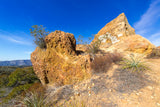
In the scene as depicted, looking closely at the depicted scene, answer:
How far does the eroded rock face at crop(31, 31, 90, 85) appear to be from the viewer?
4207 millimetres

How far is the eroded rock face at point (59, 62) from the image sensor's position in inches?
166

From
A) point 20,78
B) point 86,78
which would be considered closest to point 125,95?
point 86,78

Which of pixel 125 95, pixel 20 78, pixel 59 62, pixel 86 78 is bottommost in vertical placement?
pixel 20 78

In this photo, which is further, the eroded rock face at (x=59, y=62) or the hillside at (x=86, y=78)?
the eroded rock face at (x=59, y=62)

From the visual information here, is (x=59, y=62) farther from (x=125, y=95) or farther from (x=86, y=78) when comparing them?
(x=125, y=95)

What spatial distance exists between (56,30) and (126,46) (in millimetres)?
8822

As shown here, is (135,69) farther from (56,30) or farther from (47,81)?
(47,81)

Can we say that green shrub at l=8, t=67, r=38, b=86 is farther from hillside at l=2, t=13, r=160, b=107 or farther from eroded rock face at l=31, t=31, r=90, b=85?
eroded rock face at l=31, t=31, r=90, b=85

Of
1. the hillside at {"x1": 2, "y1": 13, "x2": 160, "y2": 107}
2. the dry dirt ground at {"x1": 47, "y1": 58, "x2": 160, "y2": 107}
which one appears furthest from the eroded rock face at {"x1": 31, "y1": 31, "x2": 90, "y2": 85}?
the dry dirt ground at {"x1": 47, "y1": 58, "x2": 160, "y2": 107}

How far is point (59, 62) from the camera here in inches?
183

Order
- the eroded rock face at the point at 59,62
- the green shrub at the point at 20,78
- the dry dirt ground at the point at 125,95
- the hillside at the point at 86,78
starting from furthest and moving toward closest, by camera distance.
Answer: the green shrub at the point at 20,78, the eroded rock face at the point at 59,62, the hillside at the point at 86,78, the dry dirt ground at the point at 125,95

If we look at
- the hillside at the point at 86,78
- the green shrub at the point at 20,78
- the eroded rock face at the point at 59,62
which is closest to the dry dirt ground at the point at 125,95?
the hillside at the point at 86,78

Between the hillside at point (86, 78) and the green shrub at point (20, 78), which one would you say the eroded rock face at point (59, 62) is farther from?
the green shrub at point (20, 78)

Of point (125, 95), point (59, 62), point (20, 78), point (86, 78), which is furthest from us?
point (20, 78)
